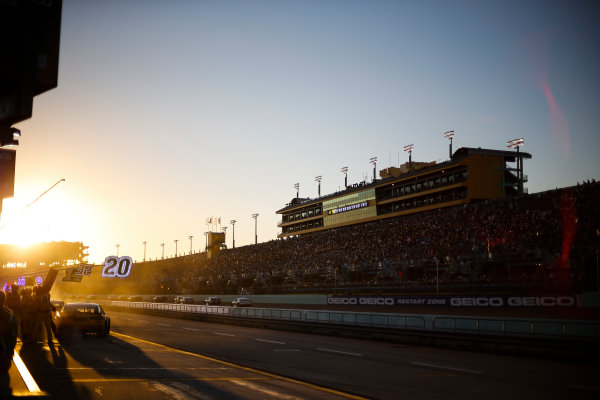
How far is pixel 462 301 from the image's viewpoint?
114ft

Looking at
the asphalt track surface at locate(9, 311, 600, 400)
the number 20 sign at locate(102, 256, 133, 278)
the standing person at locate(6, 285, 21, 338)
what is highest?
the number 20 sign at locate(102, 256, 133, 278)

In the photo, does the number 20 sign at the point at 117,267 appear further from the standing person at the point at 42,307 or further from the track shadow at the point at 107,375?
the track shadow at the point at 107,375

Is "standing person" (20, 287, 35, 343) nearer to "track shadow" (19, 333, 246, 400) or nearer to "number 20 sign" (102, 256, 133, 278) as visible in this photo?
"track shadow" (19, 333, 246, 400)

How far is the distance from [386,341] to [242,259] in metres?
69.7

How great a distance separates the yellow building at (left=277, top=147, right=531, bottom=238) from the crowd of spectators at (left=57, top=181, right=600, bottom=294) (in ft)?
56.4

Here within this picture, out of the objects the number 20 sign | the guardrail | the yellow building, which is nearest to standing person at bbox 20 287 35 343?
the number 20 sign

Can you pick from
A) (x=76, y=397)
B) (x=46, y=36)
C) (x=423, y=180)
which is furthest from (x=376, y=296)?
(x=423, y=180)

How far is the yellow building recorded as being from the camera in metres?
79.9

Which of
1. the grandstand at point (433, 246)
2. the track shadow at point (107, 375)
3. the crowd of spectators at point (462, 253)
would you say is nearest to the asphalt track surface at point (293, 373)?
the track shadow at point (107, 375)

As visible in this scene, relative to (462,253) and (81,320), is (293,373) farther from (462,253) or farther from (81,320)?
(462,253)

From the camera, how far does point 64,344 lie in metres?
19.0

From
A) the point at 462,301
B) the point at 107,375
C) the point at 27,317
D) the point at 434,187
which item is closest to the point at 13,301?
the point at 27,317

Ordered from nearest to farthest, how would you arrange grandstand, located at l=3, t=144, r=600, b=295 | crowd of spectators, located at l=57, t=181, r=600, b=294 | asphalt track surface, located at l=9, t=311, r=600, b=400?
asphalt track surface, located at l=9, t=311, r=600, b=400 < crowd of spectators, located at l=57, t=181, r=600, b=294 < grandstand, located at l=3, t=144, r=600, b=295

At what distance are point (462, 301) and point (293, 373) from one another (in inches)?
959
